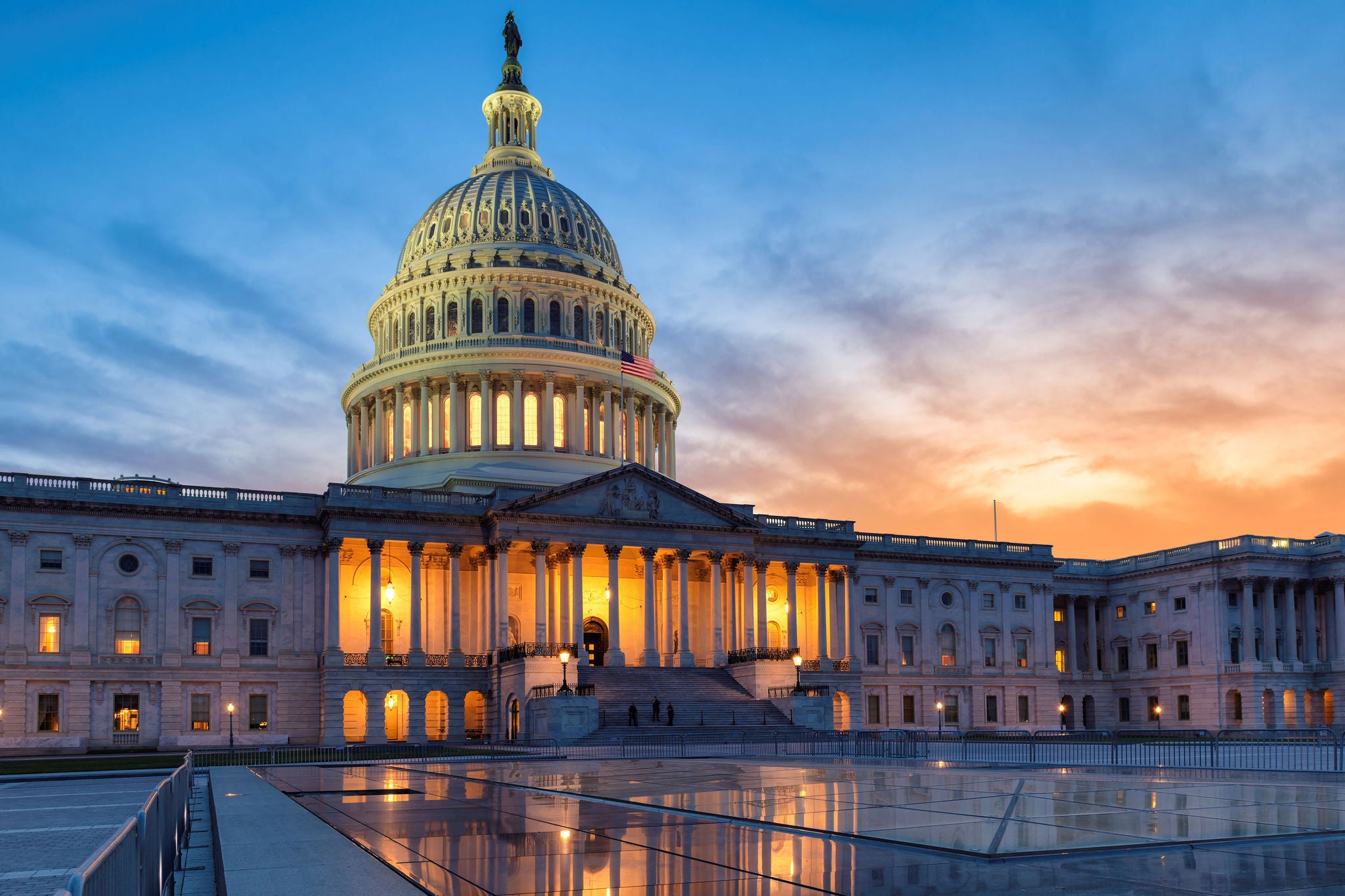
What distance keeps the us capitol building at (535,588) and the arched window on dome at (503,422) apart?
0.74ft

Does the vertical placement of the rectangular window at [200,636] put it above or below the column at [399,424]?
below

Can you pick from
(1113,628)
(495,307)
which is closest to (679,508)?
(495,307)

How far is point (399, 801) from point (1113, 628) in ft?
326

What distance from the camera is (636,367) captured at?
9338 cm

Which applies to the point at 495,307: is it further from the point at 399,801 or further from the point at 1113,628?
the point at 399,801

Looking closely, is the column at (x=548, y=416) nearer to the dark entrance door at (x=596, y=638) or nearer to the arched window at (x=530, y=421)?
the arched window at (x=530, y=421)

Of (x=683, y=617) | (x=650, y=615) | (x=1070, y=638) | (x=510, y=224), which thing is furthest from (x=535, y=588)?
(x=1070, y=638)

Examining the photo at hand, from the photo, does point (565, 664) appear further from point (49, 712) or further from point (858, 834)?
point (858, 834)

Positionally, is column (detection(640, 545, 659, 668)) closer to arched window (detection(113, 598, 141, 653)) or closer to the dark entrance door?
the dark entrance door

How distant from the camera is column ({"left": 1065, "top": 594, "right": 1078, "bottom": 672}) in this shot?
10825 centimetres

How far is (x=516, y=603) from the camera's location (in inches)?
3312

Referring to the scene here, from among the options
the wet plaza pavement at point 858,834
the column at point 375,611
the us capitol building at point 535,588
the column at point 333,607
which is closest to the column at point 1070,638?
the us capitol building at point 535,588

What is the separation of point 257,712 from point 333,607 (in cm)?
759

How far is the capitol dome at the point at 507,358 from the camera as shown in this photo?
95.4m
